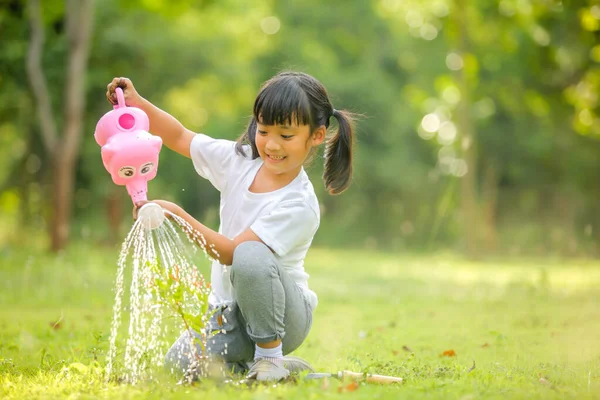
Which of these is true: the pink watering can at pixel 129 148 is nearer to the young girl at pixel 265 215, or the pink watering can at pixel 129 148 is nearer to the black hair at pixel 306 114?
the young girl at pixel 265 215

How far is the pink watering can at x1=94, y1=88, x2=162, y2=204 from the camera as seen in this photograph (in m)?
3.13

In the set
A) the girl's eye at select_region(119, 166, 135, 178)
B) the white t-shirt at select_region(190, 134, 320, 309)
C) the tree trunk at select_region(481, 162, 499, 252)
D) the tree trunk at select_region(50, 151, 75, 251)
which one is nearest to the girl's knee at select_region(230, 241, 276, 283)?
the white t-shirt at select_region(190, 134, 320, 309)

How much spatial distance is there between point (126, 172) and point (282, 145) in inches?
26.7

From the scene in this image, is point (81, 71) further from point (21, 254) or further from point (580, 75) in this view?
point (580, 75)

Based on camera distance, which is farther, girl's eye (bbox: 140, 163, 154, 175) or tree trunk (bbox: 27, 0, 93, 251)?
tree trunk (bbox: 27, 0, 93, 251)

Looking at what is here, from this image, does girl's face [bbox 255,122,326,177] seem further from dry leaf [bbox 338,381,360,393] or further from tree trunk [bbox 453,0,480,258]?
tree trunk [bbox 453,0,480,258]

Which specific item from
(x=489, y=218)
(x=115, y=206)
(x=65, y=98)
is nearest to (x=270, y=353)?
(x=65, y=98)

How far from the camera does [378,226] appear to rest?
17891mm

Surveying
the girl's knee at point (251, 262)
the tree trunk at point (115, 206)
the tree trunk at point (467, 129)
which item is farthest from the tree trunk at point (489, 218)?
the girl's knee at point (251, 262)

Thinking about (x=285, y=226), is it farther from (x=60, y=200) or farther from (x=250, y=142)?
(x=60, y=200)

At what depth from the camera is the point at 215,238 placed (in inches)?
126

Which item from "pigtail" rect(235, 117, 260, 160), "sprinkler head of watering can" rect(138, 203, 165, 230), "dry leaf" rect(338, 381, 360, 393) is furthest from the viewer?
"pigtail" rect(235, 117, 260, 160)

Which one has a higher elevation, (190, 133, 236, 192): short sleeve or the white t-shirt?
(190, 133, 236, 192): short sleeve

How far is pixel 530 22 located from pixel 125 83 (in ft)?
38.4
